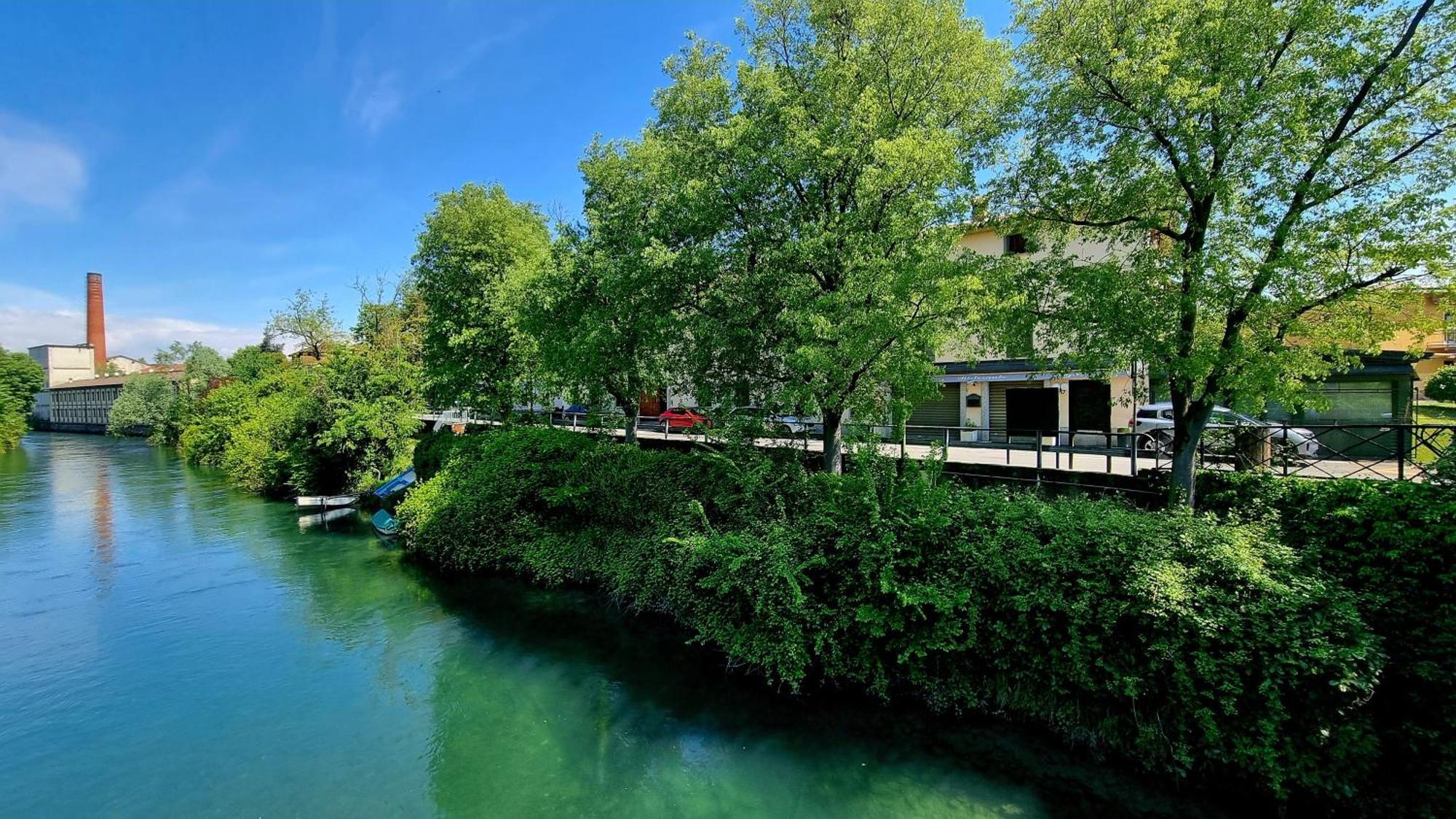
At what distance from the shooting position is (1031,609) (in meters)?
7.39


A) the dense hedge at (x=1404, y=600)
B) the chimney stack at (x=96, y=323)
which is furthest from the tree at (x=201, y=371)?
the dense hedge at (x=1404, y=600)

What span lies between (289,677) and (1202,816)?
12.0 metres

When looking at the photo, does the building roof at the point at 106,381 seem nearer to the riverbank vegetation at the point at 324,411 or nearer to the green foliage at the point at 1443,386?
the riverbank vegetation at the point at 324,411

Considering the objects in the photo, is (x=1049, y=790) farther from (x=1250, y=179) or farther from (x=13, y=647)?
(x=13, y=647)

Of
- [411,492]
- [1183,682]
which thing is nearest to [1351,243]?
[1183,682]

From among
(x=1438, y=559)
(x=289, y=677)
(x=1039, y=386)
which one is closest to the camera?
(x=1438, y=559)

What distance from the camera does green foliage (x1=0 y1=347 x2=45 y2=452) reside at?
41.4 m

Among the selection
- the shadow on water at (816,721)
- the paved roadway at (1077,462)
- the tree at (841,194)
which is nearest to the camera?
the shadow on water at (816,721)

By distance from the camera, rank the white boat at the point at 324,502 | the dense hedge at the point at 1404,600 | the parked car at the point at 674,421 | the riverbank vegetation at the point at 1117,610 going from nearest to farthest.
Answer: the dense hedge at the point at 1404,600 < the riverbank vegetation at the point at 1117,610 < the white boat at the point at 324,502 < the parked car at the point at 674,421

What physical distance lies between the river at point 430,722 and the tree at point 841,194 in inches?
194

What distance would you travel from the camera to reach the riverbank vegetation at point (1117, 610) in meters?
5.83

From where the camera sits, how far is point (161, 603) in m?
12.6

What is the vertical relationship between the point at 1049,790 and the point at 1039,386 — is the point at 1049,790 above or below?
below

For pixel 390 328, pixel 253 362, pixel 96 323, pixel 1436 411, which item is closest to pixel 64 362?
pixel 96 323
